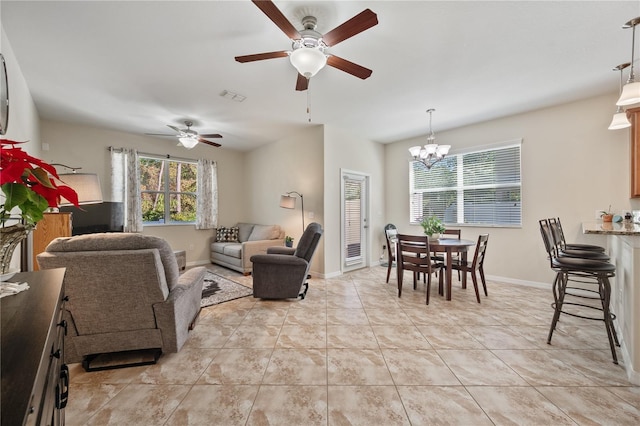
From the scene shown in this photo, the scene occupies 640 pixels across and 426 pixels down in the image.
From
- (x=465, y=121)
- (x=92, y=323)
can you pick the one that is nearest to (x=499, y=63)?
(x=465, y=121)

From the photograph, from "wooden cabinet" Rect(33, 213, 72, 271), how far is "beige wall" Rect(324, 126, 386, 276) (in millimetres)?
3360

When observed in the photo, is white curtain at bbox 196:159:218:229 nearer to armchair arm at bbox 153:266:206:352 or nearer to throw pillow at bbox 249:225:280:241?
throw pillow at bbox 249:225:280:241

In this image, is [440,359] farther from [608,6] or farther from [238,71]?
[238,71]

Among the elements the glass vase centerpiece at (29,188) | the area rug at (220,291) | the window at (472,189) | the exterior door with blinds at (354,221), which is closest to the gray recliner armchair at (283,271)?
the area rug at (220,291)

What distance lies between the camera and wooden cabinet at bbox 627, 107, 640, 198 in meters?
3.03

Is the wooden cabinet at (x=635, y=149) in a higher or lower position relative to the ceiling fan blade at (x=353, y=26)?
lower

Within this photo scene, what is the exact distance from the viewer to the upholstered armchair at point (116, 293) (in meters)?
1.78

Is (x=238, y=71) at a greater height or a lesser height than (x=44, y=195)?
greater

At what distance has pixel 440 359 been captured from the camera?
6.89 ft

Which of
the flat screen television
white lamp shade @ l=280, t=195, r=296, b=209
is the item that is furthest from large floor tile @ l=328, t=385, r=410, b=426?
the flat screen television

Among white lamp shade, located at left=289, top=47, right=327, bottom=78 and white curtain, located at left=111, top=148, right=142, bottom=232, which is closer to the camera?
white lamp shade, located at left=289, top=47, right=327, bottom=78

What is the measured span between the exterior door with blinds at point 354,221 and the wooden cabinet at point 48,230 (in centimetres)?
381

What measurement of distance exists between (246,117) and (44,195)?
3.78 m

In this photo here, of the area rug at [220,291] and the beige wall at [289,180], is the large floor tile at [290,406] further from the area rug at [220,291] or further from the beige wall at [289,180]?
the beige wall at [289,180]
